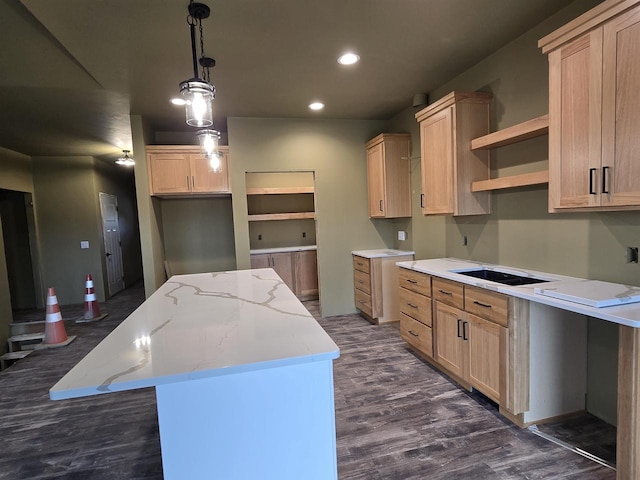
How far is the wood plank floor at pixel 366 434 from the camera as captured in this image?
1.92 meters

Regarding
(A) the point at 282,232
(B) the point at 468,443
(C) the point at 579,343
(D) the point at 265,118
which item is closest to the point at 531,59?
(C) the point at 579,343

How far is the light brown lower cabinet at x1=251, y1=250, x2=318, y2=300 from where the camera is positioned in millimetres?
5688

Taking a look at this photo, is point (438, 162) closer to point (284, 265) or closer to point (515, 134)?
point (515, 134)

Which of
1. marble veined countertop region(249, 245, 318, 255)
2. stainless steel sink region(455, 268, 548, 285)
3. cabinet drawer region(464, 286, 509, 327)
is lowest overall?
cabinet drawer region(464, 286, 509, 327)

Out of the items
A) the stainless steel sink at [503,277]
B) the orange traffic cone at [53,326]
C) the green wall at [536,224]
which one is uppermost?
the green wall at [536,224]

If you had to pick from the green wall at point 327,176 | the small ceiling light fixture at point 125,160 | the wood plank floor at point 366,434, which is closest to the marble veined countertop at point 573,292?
the wood plank floor at point 366,434

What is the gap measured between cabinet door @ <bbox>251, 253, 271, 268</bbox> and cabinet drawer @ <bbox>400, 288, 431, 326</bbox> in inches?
107

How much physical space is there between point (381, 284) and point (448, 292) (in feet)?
5.40

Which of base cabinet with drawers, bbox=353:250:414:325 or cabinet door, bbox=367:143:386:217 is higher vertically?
cabinet door, bbox=367:143:386:217

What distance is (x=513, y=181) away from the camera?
2.56 metres

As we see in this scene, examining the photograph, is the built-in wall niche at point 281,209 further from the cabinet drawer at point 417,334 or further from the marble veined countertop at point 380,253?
the cabinet drawer at point 417,334

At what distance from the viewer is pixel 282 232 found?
20.2 ft

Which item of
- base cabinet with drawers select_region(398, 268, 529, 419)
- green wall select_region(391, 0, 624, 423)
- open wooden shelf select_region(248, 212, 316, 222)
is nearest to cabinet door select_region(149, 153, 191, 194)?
open wooden shelf select_region(248, 212, 316, 222)

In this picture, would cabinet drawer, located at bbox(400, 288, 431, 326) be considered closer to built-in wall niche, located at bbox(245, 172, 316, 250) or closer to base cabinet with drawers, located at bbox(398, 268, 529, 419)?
base cabinet with drawers, located at bbox(398, 268, 529, 419)
